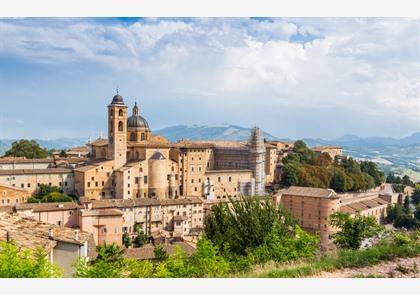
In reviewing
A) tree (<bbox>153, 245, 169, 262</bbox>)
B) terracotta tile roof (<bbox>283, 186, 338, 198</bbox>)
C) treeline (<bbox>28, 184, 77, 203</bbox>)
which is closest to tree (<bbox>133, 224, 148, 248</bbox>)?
treeline (<bbox>28, 184, 77, 203</bbox>)

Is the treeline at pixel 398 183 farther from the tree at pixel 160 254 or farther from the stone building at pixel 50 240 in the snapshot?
the stone building at pixel 50 240

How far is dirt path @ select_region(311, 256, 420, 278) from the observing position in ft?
12.6

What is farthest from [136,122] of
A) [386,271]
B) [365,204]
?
[386,271]

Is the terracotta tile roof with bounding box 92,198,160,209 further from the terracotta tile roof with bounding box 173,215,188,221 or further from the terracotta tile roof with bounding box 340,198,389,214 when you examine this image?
the terracotta tile roof with bounding box 340,198,389,214

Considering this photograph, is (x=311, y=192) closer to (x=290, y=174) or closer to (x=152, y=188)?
(x=290, y=174)

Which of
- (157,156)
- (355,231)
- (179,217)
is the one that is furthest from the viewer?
(157,156)

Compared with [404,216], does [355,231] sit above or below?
above

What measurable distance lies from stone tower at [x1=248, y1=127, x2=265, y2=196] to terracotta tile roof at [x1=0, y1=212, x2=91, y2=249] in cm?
1992

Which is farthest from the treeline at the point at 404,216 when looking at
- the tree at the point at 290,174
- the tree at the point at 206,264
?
the tree at the point at 206,264

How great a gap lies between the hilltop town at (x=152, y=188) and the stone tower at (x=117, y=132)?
44 millimetres

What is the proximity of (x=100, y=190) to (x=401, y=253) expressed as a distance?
17192mm

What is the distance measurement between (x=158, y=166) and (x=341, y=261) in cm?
1749

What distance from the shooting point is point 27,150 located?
24.9 metres

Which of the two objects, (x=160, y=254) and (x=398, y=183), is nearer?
(x=160, y=254)
